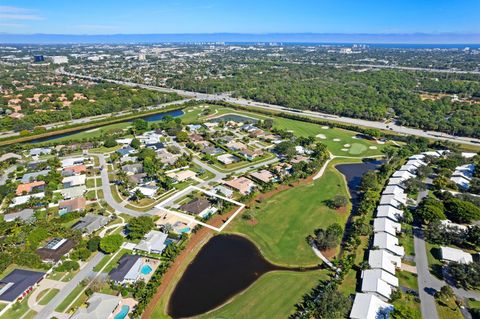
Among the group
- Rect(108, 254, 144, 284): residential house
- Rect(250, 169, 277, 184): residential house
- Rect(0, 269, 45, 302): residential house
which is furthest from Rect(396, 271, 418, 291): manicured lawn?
Rect(0, 269, 45, 302): residential house

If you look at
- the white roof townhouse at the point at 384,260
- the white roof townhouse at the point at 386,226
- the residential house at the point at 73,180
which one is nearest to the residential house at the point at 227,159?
the residential house at the point at 73,180

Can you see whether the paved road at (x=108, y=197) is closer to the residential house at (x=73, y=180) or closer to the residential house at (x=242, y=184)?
the residential house at (x=73, y=180)

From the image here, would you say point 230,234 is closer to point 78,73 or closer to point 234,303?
point 234,303

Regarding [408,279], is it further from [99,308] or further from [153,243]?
[99,308]

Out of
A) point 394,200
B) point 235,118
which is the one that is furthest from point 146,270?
point 235,118

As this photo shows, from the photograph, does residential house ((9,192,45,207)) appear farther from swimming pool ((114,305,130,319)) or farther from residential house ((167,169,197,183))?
swimming pool ((114,305,130,319))
